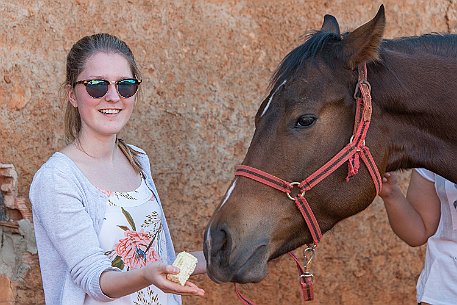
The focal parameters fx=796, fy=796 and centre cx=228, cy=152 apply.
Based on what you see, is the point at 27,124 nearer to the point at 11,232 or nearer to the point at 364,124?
the point at 11,232

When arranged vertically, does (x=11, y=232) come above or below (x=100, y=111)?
below

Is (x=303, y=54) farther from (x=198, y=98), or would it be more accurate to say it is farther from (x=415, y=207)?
(x=198, y=98)

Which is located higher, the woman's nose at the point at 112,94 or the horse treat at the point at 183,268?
the woman's nose at the point at 112,94

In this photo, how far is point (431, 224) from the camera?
3.16 meters

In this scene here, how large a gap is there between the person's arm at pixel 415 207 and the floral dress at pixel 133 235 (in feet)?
3.13

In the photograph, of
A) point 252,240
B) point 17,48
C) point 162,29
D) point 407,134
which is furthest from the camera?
point 162,29

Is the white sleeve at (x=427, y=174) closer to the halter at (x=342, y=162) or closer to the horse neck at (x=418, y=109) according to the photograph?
the horse neck at (x=418, y=109)

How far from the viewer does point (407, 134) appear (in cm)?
277

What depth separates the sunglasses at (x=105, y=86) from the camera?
8.66ft

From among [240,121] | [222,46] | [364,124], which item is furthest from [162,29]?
[364,124]

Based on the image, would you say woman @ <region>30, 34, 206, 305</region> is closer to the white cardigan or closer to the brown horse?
the white cardigan

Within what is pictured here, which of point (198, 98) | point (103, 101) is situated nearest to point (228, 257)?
point (103, 101)

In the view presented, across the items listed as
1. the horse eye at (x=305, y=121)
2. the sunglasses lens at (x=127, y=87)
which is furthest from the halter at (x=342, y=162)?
the sunglasses lens at (x=127, y=87)

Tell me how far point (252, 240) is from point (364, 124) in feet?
1.79
